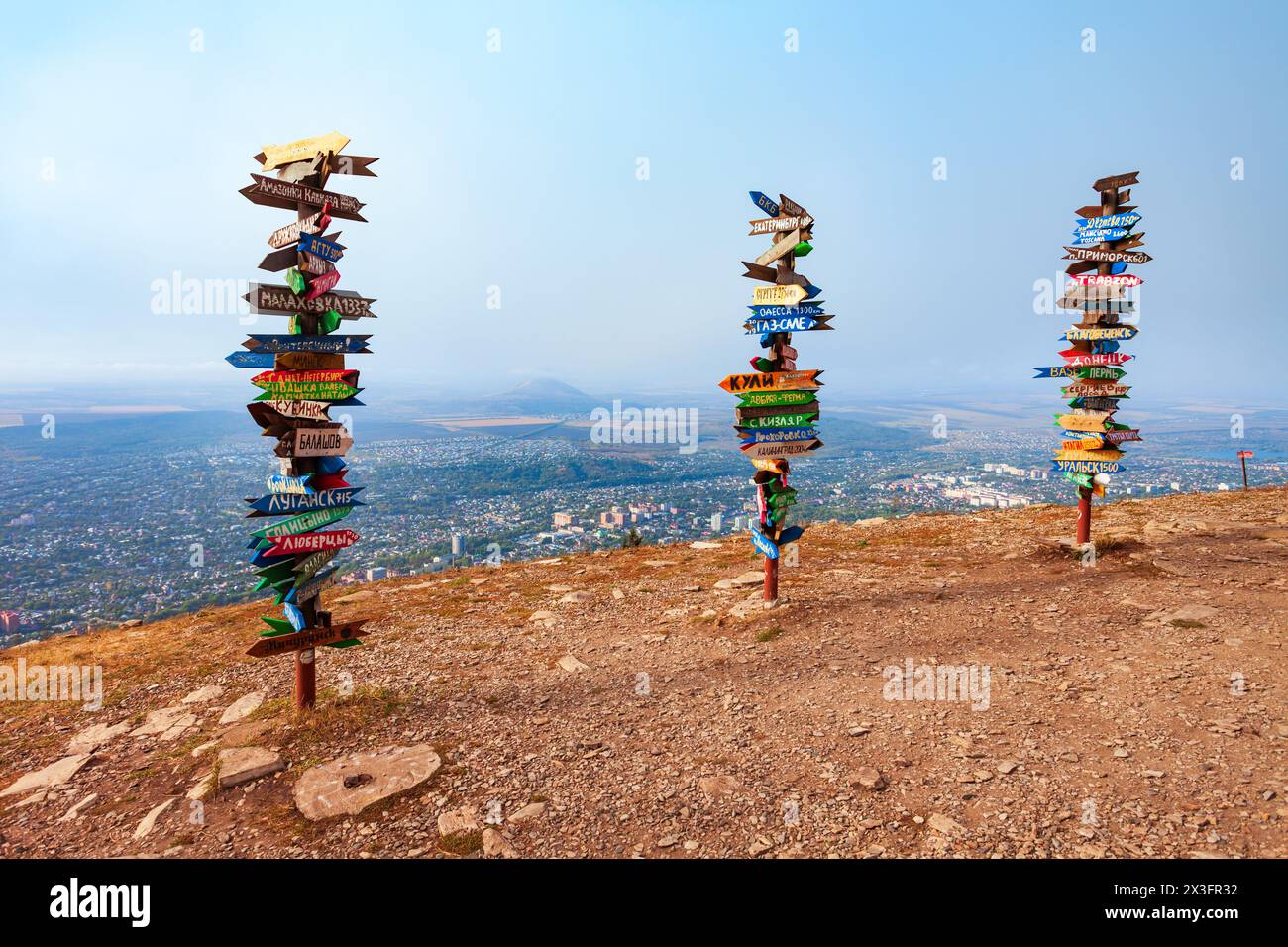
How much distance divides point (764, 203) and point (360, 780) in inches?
455

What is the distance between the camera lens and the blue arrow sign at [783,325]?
11.4 metres

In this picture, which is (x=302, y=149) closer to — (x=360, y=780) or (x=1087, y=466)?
(x=360, y=780)

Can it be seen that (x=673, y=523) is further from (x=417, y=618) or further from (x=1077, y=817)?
(x=1077, y=817)

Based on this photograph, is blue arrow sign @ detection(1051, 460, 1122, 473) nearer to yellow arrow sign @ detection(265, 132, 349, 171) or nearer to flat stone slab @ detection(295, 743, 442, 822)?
flat stone slab @ detection(295, 743, 442, 822)

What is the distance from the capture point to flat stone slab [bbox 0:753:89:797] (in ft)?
23.8

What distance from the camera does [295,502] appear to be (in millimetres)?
7906

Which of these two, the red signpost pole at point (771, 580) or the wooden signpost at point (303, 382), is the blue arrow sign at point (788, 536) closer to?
the red signpost pole at point (771, 580)

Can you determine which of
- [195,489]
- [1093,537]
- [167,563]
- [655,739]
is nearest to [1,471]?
[195,489]

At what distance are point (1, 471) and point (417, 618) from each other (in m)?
103

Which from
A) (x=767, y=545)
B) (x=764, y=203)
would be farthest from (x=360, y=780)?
(x=764, y=203)

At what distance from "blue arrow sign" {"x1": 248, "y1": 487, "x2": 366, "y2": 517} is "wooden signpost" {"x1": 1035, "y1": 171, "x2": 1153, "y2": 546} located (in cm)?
1566

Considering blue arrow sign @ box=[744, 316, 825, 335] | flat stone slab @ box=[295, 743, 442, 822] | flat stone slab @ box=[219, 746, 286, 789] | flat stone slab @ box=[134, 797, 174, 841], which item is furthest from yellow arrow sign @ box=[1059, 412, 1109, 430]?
flat stone slab @ box=[134, 797, 174, 841]
